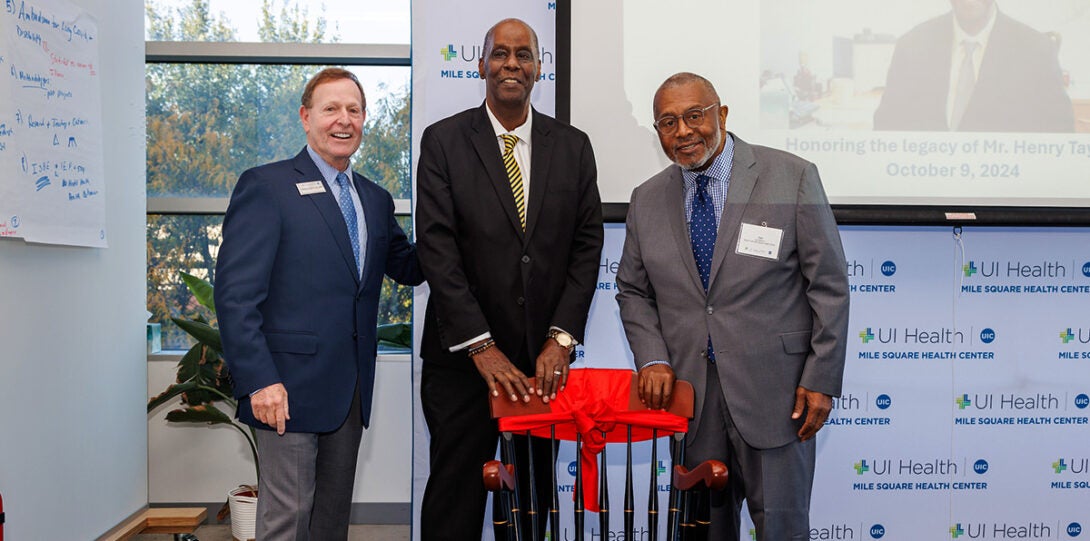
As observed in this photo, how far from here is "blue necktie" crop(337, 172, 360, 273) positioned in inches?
93.8

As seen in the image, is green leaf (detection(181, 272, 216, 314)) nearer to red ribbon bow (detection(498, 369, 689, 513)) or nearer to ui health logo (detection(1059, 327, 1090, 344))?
red ribbon bow (detection(498, 369, 689, 513))

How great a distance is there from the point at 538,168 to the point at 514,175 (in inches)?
3.0

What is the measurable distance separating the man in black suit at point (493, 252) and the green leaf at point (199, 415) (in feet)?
5.21

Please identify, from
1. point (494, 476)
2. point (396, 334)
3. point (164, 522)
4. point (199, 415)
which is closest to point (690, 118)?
point (494, 476)

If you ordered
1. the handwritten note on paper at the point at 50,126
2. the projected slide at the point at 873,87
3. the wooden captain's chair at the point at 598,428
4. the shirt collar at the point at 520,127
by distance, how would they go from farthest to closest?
1. the projected slide at the point at 873,87
2. the handwritten note on paper at the point at 50,126
3. the shirt collar at the point at 520,127
4. the wooden captain's chair at the point at 598,428

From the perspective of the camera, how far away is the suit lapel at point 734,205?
223 centimetres

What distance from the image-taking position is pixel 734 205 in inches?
88.4


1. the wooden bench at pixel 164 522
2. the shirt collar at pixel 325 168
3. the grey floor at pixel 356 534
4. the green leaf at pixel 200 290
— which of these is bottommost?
the grey floor at pixel 356 534

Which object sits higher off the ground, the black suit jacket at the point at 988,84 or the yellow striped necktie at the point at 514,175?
the black suit jacket at the point at 988,84

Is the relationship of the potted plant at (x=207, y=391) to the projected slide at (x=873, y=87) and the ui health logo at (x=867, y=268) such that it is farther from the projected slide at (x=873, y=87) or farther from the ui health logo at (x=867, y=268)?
the ui health logo at (x=867, y=268)

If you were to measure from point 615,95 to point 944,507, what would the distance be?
2.16 meters

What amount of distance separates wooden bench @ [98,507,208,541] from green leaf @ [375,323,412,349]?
1148mm

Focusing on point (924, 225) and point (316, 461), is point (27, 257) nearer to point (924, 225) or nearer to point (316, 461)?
point (316, 461)

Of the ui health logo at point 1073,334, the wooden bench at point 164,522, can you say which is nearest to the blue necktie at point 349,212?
the wooden bench at point 164,522
